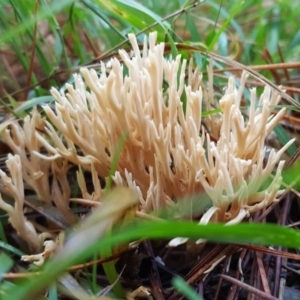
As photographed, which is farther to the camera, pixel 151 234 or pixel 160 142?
pixel 160 142

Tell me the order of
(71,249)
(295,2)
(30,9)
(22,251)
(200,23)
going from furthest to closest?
(200,23)
(295,2)
(30,9)
(22,251)
(71,249)

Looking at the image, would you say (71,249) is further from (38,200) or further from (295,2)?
(295,2)

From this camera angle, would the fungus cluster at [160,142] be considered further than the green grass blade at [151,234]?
Yes

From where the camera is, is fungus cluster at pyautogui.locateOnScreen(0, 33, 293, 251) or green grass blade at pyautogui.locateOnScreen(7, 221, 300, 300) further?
fungus cluster at pyautogui.locateOnScreen(0, 33, 293, 251)

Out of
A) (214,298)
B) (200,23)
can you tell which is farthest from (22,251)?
→ (200,23)

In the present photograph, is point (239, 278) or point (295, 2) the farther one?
point (295, 2)

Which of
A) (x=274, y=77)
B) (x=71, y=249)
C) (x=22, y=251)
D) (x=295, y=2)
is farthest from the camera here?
(x=295, y=2)

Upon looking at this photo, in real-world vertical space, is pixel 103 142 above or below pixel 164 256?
above

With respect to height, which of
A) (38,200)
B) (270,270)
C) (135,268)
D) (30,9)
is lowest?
(270,270)
